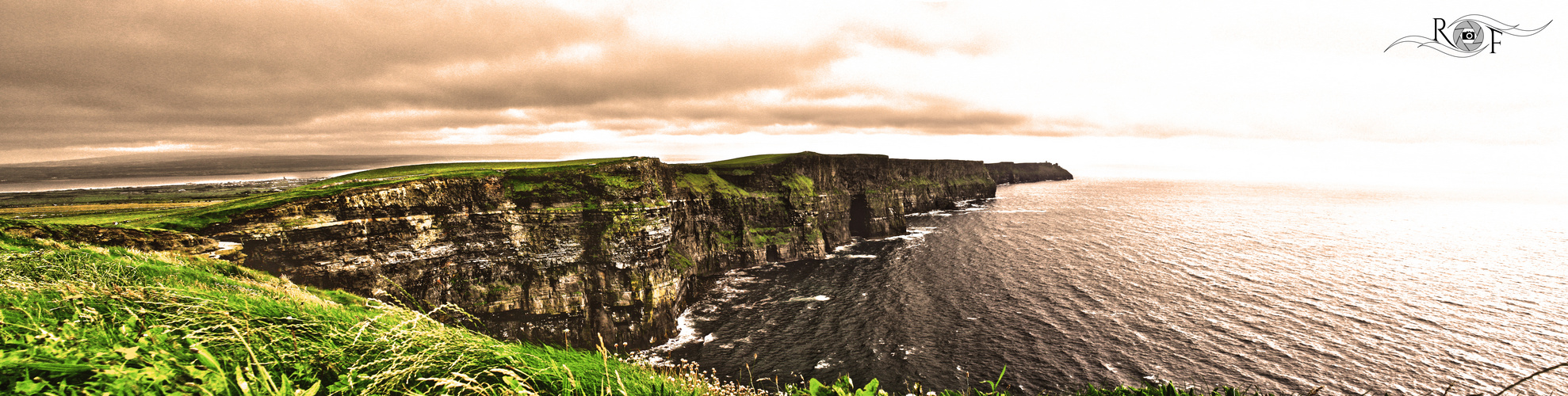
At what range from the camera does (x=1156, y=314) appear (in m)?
45.0

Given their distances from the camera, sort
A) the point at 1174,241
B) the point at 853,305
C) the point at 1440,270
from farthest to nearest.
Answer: the point at 1174,241
the point at 1440,270
the point at 853,305

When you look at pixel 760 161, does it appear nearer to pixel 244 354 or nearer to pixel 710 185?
pixel 710 185

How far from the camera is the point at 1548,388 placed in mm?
31547

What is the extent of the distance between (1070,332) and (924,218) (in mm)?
76710

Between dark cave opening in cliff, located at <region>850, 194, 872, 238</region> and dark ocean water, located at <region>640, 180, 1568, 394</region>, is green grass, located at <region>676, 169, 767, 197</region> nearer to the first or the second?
dark ocean water, located at <region>640, 180, 1568, 394</region>

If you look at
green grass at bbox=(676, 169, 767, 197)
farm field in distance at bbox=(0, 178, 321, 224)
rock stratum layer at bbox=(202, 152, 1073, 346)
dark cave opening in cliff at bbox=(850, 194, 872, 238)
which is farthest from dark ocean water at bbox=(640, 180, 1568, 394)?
farm field in distance at bbox=(0, 178, 321, 224)

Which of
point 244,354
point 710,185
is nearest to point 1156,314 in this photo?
point 710,185

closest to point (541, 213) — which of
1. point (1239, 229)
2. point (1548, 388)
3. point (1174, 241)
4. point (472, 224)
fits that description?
point (472, 224)

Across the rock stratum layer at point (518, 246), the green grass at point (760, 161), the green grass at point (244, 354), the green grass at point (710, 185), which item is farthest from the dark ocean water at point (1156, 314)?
the green grass at point (244, 354)

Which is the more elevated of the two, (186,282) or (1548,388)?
(186,282)

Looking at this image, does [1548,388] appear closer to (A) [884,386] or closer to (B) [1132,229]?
(A) [884,386]

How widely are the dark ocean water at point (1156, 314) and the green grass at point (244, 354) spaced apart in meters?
24.6

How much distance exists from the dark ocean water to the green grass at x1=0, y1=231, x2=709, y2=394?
24.6 metres

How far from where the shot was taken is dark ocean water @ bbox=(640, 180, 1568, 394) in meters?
34.8
